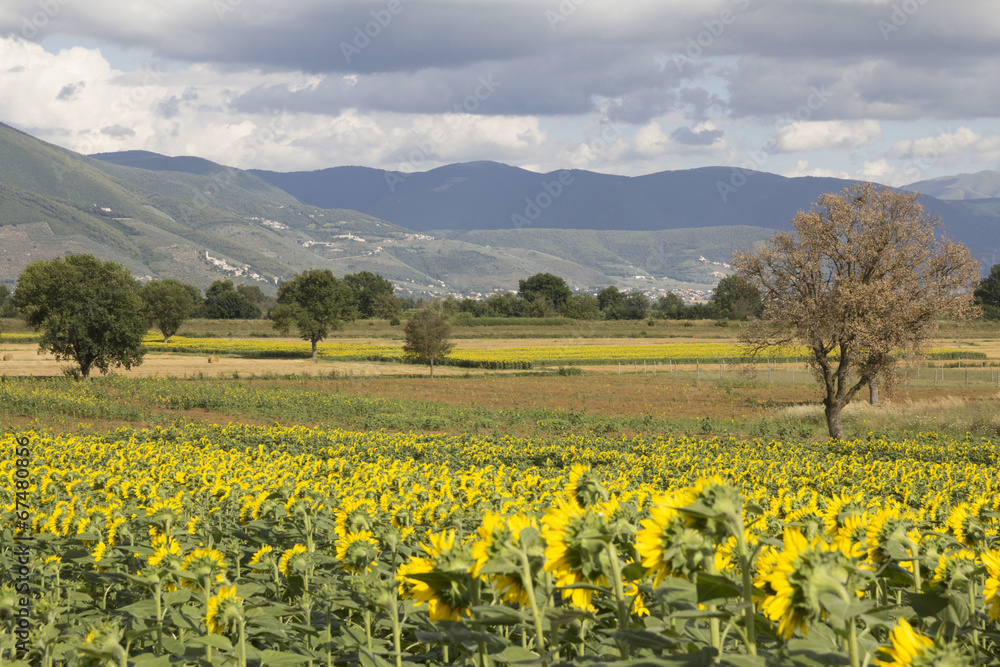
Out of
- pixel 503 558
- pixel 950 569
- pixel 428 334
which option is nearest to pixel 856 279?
pixel 950 569

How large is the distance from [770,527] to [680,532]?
270 centimetres

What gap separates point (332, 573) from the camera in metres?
4.37

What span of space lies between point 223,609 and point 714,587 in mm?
2012

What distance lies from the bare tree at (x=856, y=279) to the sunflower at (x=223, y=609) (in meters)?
20.6

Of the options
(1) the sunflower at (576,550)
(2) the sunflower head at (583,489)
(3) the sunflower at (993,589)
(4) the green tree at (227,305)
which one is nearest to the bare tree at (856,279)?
(3) the sunflower at (993,589)

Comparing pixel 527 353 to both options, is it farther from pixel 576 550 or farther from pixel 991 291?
pixel 991 291

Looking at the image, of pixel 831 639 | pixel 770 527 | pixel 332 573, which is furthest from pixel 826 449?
pixel 831 639

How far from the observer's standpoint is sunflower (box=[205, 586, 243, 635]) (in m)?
2.69

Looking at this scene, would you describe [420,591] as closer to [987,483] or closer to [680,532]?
[680,532]

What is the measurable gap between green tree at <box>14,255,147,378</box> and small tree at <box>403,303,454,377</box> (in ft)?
69.5

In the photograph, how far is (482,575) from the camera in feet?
7.25

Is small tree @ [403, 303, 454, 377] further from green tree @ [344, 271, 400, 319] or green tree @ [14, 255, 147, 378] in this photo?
green tree @ [344, 271, 400, 319]

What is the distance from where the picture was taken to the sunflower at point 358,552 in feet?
11.6

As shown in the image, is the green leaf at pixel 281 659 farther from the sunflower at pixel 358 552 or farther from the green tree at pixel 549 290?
the green tree at pixel 549 290
